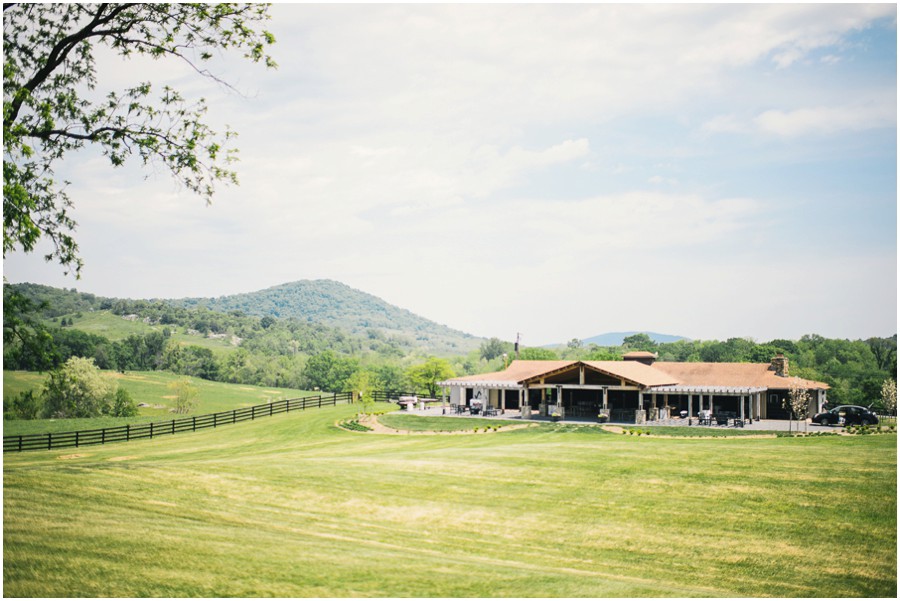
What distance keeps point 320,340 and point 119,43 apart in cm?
14762

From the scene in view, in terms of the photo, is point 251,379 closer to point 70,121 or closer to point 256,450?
point 256,450

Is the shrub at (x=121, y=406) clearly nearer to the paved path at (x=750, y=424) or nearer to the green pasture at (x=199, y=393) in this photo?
the green pasture at (x=199, y=393)

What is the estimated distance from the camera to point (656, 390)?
1558 inches

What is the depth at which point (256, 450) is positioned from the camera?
106 feet

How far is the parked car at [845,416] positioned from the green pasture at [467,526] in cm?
1364

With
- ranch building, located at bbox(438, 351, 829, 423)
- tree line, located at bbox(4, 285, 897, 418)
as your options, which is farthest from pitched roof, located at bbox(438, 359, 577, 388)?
tree line, located at bbox(4, 285, 897, 418)

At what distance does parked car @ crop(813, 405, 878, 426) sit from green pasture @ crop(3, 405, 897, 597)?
13640mm

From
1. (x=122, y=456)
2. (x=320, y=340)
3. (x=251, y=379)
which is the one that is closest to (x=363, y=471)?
(x=122, y=456)

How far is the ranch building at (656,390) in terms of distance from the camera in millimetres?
39562

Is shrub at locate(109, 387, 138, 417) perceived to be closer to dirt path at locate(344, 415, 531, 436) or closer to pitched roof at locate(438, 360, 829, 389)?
pitched roof at locate(438, 360, 829, 389)

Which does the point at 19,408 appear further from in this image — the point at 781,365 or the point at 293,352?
the point at 293,352

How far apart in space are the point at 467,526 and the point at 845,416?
28759 mm

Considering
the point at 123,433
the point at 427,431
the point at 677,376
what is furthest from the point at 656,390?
the point at 123,433

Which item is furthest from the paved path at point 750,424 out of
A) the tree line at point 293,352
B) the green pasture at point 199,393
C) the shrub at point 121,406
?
the green pasture at point 199,393
